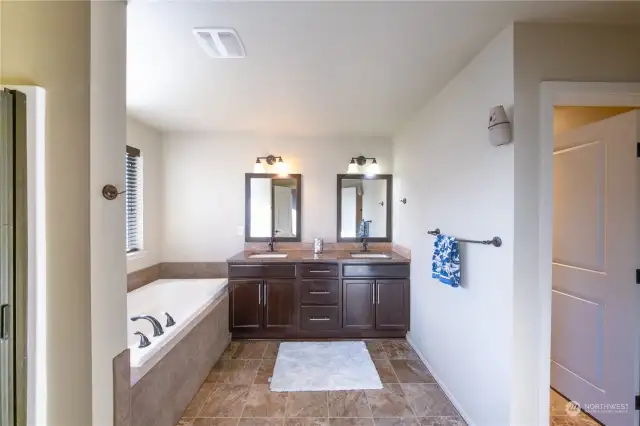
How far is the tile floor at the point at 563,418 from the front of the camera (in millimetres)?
2064

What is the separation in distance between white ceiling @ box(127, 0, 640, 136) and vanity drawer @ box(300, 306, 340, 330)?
2.06m

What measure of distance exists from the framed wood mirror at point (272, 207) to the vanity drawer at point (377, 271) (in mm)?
883

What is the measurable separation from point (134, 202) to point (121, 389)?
269cm

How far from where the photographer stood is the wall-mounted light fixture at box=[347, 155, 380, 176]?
395 centimetres

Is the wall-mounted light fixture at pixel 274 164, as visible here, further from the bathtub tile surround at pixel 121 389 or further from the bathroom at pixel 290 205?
the bathtub tile surround at pixel 121 389

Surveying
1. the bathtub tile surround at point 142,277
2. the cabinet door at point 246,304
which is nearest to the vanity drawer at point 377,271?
the cabinet door at point 246,304

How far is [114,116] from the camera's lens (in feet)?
3.92

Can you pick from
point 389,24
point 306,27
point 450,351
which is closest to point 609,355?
point 450,351

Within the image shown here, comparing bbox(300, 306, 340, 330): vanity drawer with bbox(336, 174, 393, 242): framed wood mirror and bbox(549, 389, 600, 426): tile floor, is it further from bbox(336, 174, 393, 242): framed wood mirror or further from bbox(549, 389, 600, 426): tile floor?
bbox(549, 389, 600, 426): tile floor

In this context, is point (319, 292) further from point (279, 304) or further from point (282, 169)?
point (282, 169)

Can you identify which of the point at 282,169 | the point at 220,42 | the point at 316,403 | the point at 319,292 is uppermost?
the point at 220,42

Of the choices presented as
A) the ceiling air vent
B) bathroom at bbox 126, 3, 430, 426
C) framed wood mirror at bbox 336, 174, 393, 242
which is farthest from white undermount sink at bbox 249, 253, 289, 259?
the ceiling air vent

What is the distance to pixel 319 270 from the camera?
3422mm

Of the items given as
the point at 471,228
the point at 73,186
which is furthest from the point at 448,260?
the point at 73,186
